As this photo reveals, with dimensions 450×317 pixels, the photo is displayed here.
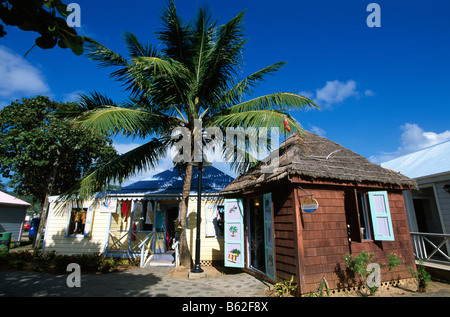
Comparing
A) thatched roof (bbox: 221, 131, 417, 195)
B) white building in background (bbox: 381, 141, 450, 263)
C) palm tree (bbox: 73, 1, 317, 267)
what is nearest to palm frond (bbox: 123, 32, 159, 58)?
palm tree (bbox: 73, 1, 317, 267)

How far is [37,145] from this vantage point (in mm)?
15695

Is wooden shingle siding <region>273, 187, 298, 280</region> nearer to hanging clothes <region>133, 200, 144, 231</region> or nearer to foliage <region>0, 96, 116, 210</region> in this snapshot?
hanging clothes <region>133, 200, 144, 231</region>

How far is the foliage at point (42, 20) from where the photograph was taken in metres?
1.83

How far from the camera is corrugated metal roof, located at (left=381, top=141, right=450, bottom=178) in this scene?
8.80 m

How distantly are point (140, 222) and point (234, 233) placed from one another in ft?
23.0

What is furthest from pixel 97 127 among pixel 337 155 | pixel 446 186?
pixel 446 186

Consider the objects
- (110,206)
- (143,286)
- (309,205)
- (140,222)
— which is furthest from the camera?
(140,222)

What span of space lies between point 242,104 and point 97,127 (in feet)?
16.0

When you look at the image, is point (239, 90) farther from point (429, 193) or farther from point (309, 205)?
point (429, 193)

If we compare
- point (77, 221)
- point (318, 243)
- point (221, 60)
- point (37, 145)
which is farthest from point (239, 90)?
point (37, 145)

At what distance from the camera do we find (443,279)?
6.80 m

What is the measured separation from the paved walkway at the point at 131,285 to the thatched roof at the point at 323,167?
2920 mm

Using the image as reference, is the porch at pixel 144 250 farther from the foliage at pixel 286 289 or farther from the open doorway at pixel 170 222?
the foliage at pixel 286 289

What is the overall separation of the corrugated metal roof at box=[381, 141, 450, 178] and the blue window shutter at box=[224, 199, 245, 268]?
7.58 m
